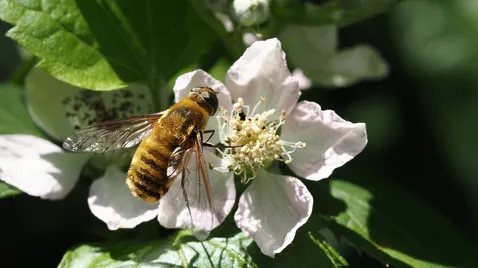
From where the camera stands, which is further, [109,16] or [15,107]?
[15,107]

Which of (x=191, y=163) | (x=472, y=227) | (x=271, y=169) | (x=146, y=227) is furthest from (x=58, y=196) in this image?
(x=472, y=227)

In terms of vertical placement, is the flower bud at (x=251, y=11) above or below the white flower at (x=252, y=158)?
above

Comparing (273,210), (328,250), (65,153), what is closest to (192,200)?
(273,210)

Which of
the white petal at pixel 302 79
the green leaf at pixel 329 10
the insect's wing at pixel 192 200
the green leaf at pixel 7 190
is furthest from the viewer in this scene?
the white petal at pixel 302 79

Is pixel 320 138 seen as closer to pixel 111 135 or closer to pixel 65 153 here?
pixel 111 135

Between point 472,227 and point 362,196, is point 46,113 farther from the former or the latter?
point 472,227

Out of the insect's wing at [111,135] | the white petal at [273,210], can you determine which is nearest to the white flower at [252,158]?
the white petal at [273,210]

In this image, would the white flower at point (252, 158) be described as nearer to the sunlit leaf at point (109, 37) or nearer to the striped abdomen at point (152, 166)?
the striped abdomen at point (152, 166)
